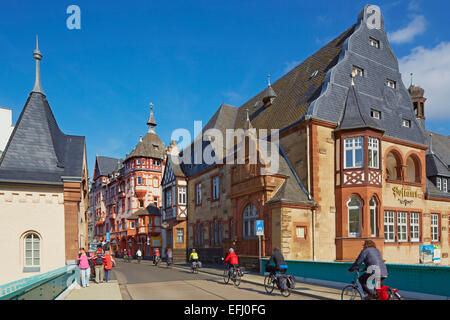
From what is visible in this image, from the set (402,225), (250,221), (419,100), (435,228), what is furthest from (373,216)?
(419,100)

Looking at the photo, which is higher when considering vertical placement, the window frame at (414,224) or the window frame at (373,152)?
the window frame at (373,152)

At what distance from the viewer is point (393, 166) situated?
2716 cm

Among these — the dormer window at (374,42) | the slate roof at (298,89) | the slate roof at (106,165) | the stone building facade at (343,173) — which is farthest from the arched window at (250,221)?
the slate roof at (106,165)

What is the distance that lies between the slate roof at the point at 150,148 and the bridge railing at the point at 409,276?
47.9 m

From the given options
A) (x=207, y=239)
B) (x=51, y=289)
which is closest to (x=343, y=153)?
(x=207, y=239)

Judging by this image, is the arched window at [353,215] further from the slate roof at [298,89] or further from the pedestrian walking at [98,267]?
the pedestrian walking at [98,267]

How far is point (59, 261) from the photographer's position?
16297mm

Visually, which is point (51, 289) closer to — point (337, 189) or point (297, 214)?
point (297, 214)

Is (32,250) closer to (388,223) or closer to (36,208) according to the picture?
(36,208)

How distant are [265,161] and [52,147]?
11.5 m

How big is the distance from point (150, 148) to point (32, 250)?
150 feet

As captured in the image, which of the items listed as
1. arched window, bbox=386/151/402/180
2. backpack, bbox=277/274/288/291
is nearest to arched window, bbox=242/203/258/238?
backpack, bbox=277/274/288/291

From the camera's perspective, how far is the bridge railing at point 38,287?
6.94m
